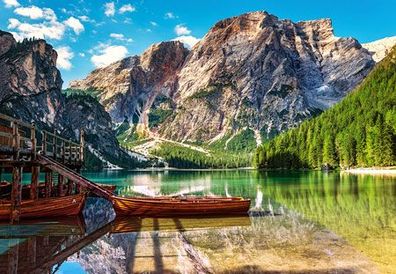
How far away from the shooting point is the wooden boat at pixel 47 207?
3228cm

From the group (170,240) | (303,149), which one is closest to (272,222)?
(170,240)

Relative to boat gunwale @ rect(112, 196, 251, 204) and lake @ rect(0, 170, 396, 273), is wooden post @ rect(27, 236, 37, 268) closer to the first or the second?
lake @ rect(0, 170, 396, 273)

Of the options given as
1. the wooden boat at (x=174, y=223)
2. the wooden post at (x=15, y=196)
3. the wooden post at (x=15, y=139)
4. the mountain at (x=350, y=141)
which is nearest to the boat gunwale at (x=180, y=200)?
the wooden boat at (x=174, y=223)

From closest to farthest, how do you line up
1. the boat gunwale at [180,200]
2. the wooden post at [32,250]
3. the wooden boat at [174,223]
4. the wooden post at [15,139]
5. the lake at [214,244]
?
the lake at [214,244]
the wooden post at [32,250]
the wooden boat at [174,223]
the wooden post at [15,139]
the boat gunwale at [180,200]

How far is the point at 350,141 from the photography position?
472 feet

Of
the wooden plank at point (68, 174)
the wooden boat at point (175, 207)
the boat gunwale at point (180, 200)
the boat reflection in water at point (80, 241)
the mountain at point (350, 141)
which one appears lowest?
the boat reflection in water at point (80, 241)

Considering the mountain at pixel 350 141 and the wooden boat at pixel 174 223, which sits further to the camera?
the mountain at pixel 350 141

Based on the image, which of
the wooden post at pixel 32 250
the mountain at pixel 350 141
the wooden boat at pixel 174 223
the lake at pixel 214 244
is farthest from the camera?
the mountain at pixel 350 141

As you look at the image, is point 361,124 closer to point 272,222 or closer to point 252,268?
point 272,222

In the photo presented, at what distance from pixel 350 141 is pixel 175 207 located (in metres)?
122

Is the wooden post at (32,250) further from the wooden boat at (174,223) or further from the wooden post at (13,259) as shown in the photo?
the wooden boat at (174,223)

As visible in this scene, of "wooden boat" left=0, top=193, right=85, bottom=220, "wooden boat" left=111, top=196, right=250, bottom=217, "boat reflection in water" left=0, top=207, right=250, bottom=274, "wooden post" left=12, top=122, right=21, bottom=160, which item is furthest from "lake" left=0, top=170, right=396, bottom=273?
"wooden post" left=12, top=122, right=21, bottom=160

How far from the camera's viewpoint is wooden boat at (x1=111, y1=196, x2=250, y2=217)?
115ft

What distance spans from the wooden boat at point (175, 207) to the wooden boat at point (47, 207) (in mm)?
3351
